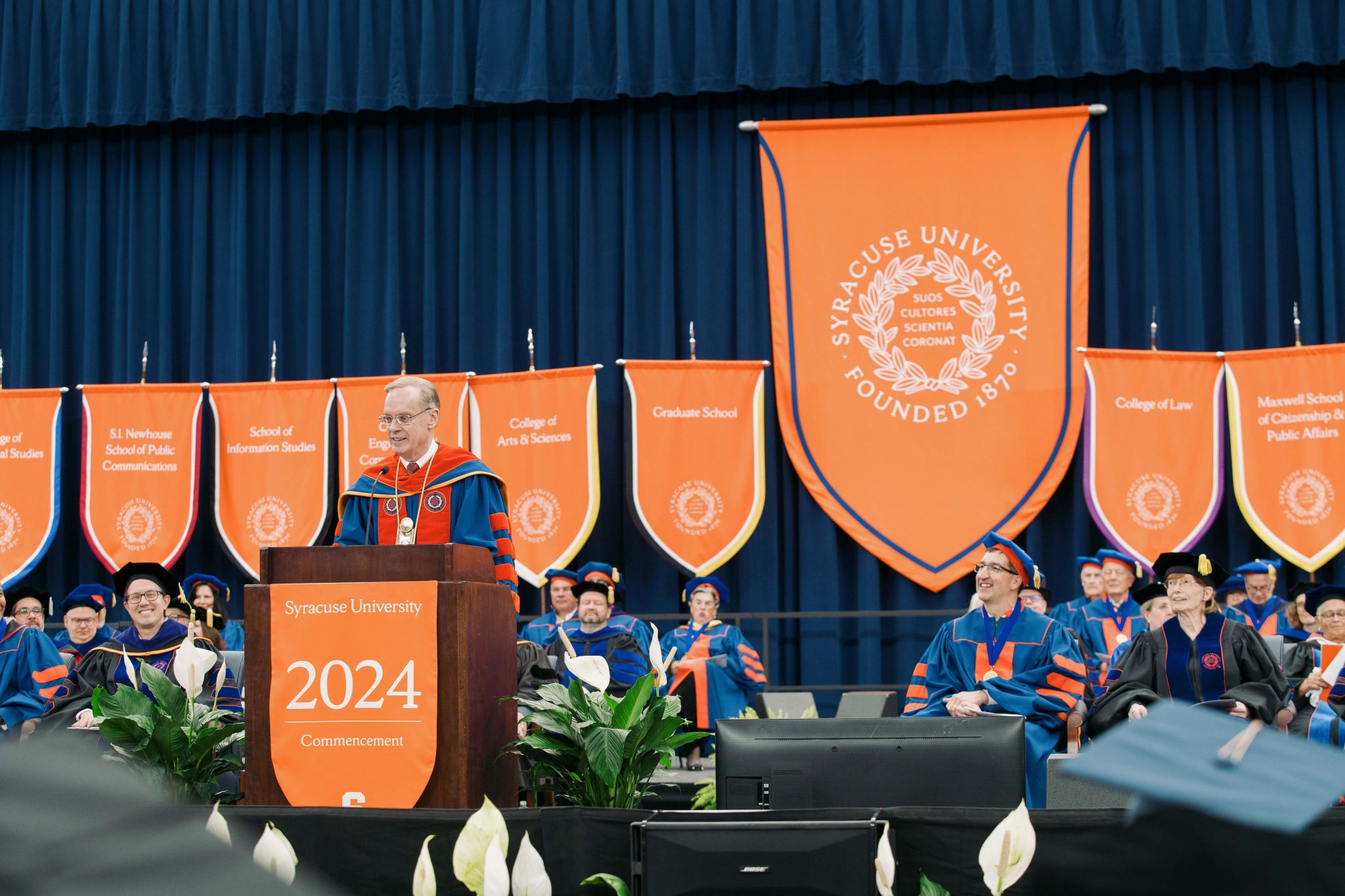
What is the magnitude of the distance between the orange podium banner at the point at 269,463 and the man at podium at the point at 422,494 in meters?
6.35

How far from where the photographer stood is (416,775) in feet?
9.87

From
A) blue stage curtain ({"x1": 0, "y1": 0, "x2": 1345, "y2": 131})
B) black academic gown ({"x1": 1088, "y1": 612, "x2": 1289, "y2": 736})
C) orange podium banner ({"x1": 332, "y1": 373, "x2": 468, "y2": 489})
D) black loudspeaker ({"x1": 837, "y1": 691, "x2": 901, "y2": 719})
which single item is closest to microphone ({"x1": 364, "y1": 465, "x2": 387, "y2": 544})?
black loudspeaker ({"x1": 837, "y1": 691, "x2": 901, "y2": 719})

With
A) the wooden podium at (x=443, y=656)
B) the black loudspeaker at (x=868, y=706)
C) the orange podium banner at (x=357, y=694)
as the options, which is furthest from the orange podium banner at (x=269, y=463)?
the orange podium banner at (x=357, y=694)

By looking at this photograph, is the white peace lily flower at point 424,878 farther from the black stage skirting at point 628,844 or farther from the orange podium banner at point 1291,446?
the orange podium banner at point 1291,446

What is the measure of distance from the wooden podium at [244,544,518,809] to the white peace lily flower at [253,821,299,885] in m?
0.41

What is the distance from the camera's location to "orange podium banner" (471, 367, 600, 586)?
9672 millimetres

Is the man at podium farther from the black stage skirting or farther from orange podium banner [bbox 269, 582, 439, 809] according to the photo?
the black stage skirting

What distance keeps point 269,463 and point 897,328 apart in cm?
475

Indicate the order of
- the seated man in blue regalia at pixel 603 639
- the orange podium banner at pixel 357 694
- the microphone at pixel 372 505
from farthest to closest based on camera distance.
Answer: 1. the seated man in blue regalia at pixel 603 639
2. the microphone at pixel 372 505
3. the orange podium banner at pixel 357 694

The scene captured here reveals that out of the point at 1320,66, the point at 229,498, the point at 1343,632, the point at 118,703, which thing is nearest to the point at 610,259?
the point at 229,498

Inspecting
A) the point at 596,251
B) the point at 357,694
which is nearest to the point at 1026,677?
the point at 357,694

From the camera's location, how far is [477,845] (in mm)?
2527

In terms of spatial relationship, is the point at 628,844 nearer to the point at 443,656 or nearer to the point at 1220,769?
the point at 443,656

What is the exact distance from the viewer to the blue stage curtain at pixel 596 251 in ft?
33.7
